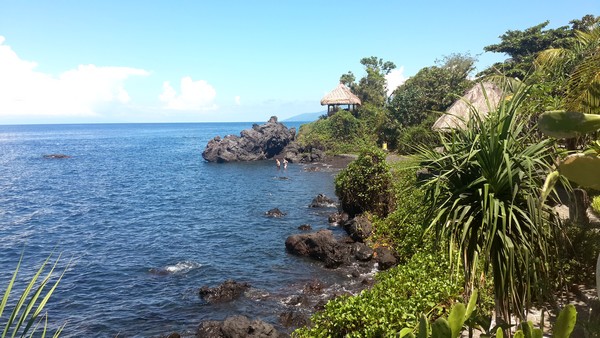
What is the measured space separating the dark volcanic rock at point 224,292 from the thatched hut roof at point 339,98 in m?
50.8

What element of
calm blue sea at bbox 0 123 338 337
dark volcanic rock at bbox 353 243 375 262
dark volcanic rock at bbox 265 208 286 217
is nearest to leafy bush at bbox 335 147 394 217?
calm blue sea at bbox 0 123 338 337

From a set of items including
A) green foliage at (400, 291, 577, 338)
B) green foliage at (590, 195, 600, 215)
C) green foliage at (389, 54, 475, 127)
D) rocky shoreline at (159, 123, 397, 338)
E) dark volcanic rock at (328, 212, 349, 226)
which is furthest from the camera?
green foliage at (389, 54, 475, 127)

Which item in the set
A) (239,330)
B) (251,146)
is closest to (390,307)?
(239,330)

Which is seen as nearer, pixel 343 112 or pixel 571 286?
pixel 571 286

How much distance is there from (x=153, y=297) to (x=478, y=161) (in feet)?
50.0

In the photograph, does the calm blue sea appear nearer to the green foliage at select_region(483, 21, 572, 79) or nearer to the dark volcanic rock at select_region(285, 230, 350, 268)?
the dark volcanic rock at select_region(285, 230, 350, 268)

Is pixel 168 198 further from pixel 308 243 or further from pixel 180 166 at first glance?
pixel 180 166

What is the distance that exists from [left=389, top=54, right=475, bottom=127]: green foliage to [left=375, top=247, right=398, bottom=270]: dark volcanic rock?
23337 mm

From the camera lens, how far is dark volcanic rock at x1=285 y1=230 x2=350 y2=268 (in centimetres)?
1897

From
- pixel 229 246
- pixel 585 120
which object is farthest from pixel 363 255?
pixel 585 120

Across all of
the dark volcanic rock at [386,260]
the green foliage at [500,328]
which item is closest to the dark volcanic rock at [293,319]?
the dark volcanic rock at [386,260]

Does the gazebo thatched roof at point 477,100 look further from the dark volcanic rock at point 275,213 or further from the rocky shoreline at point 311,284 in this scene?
the dark volcanic rock at point 275,213

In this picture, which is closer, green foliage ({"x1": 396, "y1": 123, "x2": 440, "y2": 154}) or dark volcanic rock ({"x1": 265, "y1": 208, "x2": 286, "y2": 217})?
green foliage ({"x1": 396, "y1": 123, "x2": 440, "y2": 154})

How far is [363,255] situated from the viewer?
18.8 meters
